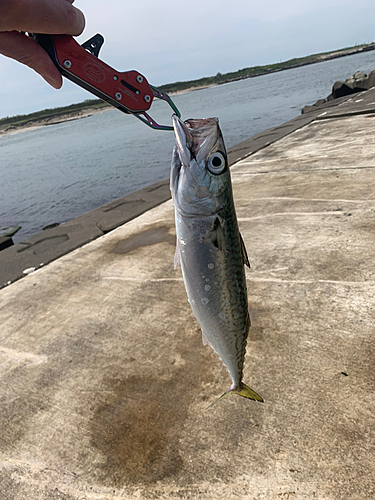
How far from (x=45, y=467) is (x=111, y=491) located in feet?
1.77

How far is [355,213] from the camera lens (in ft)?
16.2

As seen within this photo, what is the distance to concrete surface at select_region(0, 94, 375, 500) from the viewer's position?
2.11 m

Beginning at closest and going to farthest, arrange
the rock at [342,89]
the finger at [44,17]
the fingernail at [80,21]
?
the finger at [44,17], the fingernail at [80,21], the rock at [342,89]

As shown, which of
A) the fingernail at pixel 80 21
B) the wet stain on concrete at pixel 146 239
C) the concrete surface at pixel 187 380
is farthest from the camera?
the wet stain on concrete at pixel 146 239

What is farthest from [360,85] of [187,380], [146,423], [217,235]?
[146,423]

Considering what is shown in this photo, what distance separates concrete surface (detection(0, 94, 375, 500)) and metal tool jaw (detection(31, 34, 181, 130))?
2.00 m

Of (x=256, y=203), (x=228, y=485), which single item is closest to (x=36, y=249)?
(x=256, y=203)

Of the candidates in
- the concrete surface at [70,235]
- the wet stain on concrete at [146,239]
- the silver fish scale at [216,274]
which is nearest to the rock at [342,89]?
the concrete surface at [70,235]

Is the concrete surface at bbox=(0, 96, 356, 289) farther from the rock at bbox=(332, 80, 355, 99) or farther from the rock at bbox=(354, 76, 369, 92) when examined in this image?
the rock at bbox=(354, 76, 369, 92)

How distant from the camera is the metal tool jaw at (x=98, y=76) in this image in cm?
164

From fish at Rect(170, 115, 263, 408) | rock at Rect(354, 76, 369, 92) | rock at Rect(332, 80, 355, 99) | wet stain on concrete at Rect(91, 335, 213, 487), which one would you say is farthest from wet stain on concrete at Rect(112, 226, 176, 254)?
rock at Rect(354, 76, 369, 92)

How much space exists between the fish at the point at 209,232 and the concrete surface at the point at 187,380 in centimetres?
89

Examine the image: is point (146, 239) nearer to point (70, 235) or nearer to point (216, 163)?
point (70, 235)

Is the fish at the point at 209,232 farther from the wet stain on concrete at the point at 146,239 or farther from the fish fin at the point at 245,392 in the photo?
the wet stain on concrete at the point at 146,239
